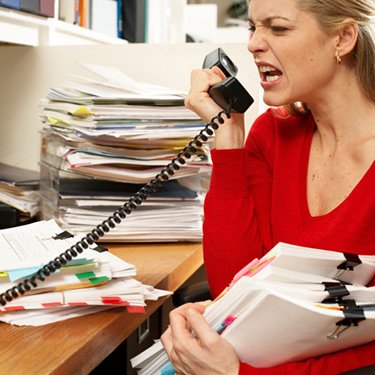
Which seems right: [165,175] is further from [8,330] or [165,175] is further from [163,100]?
[8,330]

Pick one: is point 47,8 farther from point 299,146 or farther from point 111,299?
point 111,299

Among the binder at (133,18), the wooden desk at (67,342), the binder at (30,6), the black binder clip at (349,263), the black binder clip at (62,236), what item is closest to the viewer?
the wooden desk at (67,342)

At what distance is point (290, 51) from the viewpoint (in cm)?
115

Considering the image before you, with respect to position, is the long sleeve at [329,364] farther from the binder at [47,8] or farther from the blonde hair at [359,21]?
the binder at [47,8]

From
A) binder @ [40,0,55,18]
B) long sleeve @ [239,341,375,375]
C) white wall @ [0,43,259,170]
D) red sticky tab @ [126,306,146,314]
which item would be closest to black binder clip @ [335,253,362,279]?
long sleeve @ [239,341,375,375]

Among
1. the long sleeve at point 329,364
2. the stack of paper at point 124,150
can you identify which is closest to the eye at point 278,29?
the stack of paper at point 124,150

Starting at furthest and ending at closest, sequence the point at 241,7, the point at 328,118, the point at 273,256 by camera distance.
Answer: the point at 241,7, the point at 328,118, the point at 273,256

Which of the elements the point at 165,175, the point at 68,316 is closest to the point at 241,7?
the point at 165,175

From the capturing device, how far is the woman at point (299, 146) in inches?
44.7

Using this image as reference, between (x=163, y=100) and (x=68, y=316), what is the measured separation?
1.97 feet

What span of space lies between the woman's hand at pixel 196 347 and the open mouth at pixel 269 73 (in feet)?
1.39

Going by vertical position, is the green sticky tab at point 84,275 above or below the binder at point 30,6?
below

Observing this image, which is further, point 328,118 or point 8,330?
point 328,118

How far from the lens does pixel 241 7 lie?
14.3 feet
